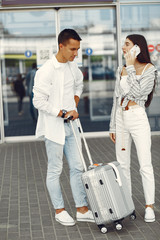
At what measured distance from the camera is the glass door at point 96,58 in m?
11.0

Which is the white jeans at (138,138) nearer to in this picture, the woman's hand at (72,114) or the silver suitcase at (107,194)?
the silver suitcase at (107,194)

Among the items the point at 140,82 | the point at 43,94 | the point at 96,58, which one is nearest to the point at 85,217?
the point at 43,94

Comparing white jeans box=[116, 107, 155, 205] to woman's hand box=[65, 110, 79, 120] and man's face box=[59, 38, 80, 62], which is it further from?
man's face box=[59, 38, 80, 62]

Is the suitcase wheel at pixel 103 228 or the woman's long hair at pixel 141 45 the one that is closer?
the suitcase wheel at pixel 103 228

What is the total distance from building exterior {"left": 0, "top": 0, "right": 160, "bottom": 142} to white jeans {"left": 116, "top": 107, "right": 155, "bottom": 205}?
241 inches

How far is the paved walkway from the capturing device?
185 inches

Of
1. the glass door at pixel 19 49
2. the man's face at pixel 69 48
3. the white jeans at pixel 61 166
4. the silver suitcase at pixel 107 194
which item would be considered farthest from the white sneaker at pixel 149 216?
the glass door at pixel 19 49

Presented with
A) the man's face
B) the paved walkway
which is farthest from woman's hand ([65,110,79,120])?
the paved walkway

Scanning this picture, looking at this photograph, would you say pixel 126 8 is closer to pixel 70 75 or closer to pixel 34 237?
pixel 70 75

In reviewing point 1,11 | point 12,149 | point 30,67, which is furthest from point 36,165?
point 1,11

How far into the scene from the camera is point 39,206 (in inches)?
225

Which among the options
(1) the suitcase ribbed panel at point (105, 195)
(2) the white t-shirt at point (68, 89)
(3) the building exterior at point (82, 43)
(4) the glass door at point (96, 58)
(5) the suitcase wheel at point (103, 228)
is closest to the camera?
(1) the suitcase ribbed panel at point (105, 195)

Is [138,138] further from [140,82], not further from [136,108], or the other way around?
[140,82]

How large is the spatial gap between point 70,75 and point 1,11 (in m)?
6.46
